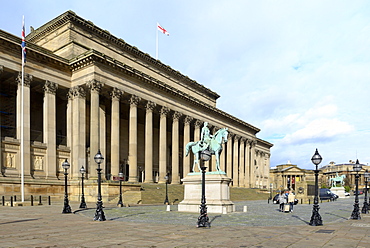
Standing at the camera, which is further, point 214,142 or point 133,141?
point 133,141

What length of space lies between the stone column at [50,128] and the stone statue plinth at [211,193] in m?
22.0

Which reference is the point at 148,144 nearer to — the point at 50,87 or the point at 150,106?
the point at 150,106

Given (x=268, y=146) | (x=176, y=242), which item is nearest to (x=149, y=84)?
(x=176, y=242)

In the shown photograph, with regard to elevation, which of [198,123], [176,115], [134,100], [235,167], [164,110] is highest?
[134,100]

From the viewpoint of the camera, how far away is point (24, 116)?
3678 centimetres

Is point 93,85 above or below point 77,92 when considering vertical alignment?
above

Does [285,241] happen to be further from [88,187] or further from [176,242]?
[88,187]

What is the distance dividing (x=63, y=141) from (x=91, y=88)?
1056 centimetres

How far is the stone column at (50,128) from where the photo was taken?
38.9 meters

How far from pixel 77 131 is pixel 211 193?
23.9 meters

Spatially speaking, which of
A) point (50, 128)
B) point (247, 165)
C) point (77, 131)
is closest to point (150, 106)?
point (77, 131)

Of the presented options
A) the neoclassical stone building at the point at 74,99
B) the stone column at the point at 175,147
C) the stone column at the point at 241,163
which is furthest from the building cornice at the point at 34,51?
the stone column at the point at 241,163

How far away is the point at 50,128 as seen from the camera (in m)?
39.6

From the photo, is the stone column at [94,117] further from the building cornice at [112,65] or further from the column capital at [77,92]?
the building cornice at [112,65]
